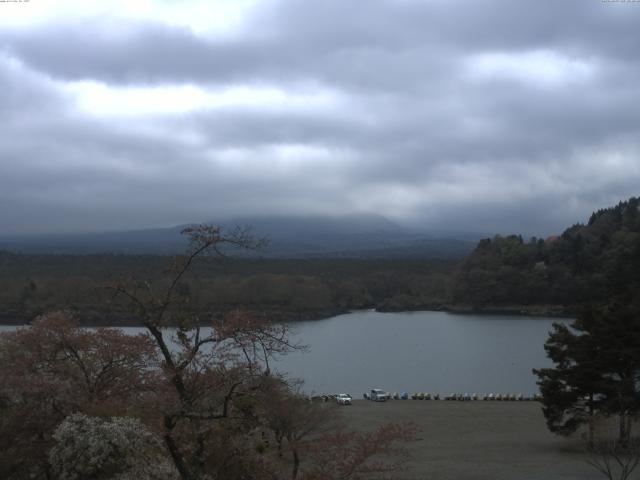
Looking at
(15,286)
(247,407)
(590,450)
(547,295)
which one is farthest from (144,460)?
(547,295)

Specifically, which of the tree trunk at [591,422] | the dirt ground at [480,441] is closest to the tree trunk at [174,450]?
the dirt ground at [480,441]

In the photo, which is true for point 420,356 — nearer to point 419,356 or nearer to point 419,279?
point 419,356

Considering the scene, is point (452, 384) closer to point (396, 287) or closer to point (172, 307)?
point (172, 307)

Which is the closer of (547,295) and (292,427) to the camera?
(292,427)

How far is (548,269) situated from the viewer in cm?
6894

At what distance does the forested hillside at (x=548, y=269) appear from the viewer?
2606 inches

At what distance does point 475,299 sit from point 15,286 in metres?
42.5

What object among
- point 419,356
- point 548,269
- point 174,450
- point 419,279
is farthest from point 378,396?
point 419,279

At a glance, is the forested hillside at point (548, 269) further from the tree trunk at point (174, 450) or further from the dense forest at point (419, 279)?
the tree trunk at point (174, 450)

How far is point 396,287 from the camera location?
76.4 meters

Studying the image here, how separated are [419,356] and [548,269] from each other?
3381cm

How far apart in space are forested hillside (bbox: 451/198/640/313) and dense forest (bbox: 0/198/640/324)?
0.10 m

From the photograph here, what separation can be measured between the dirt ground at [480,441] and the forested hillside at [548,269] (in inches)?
1654

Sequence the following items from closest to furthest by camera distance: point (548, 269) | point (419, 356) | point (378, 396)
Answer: point (378, 396)
point (419, 356)
point (548, 269)
